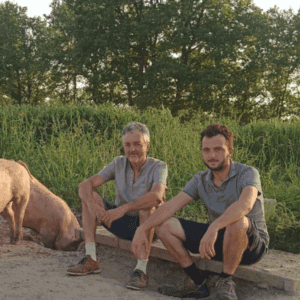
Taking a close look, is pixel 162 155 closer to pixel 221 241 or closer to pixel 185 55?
→ pixel 221 241

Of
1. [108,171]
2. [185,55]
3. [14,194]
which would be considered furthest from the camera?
[185,55]

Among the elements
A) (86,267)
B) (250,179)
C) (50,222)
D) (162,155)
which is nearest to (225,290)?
(250,179)

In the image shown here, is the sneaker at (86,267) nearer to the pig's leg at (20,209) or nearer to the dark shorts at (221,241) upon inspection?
the dark shorts at (221,241)

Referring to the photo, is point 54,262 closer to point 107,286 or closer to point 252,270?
point 107,286

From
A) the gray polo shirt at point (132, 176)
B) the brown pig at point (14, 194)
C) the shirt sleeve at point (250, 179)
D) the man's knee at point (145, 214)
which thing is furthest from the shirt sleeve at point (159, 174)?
the brown pig at point (14, 194)

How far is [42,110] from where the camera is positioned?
34.4 feet

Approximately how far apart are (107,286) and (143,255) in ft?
1.32

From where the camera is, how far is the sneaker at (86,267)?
359 centimetres

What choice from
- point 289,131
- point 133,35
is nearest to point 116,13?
point 133,35

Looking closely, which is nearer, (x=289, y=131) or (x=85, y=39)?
(x=289, y=131)

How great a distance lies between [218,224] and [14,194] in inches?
93.1

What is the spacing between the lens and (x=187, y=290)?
3.44m

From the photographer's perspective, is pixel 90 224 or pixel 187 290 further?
pixel 90 224

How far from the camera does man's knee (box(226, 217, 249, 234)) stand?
117 inches
